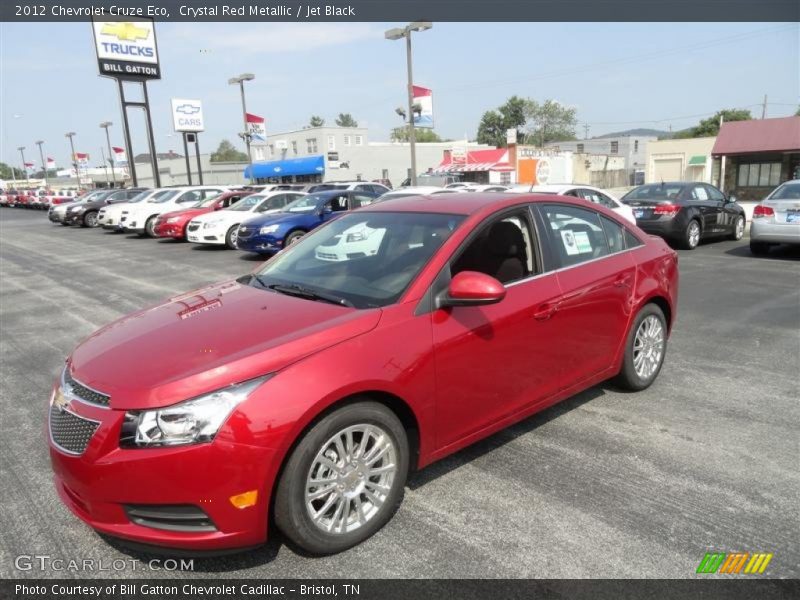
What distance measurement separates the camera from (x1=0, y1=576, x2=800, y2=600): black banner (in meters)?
2.46

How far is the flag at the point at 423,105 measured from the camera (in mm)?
23219

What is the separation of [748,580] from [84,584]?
2955 mm

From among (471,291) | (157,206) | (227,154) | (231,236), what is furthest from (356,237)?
(227,154)

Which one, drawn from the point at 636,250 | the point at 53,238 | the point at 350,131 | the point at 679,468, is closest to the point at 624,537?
the point at 679,468

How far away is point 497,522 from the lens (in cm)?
296

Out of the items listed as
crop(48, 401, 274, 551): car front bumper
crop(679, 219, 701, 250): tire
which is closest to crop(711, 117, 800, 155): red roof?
crop(679, 219, 701, 250): tire

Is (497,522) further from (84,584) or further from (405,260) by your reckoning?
(84,584)

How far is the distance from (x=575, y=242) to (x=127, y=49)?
38.7 meters

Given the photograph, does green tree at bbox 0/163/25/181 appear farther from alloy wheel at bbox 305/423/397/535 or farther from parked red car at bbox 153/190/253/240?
alloy wheel at bbox 305/423/397/535

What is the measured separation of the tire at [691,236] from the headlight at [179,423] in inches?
507

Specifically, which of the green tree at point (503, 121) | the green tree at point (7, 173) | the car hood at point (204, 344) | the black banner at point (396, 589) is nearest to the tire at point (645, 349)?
the black banner at point (396, 589)

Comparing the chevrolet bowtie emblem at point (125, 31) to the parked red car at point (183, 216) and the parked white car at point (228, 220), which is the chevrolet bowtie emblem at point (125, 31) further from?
the parked white car at point (228, 220)

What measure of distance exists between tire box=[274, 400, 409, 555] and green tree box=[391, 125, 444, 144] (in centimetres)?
11346
